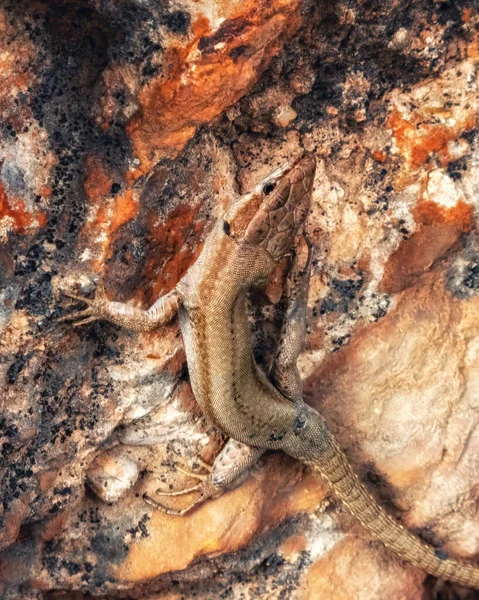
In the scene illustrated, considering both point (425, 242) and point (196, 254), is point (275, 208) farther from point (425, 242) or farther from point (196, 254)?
point (425, 242)

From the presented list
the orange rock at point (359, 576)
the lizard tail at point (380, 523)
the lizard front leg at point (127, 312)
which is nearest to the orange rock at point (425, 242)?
the lizard tail at point (380, 523)

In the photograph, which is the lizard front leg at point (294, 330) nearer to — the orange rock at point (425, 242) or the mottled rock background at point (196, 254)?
the mottled rock background at point (196, 254)

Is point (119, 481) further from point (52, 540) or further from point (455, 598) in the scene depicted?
point (455, 598)

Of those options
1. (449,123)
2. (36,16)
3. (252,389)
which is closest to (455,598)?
(252,389)

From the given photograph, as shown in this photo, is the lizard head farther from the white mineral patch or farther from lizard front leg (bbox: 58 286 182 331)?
the white mineral patch

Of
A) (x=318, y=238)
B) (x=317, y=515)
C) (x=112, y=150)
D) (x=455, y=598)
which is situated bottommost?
(x=455, y=598)

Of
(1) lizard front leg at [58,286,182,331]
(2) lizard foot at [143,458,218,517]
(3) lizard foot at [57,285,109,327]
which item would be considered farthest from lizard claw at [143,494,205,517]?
(3) lizard foot at [57,285,109,327]
